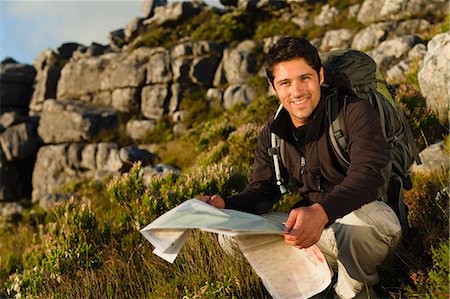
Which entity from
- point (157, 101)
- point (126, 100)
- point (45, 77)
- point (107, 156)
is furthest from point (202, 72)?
point (45, 77)

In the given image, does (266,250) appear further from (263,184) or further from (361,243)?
(263,184)

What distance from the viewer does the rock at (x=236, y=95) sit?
2262 cm

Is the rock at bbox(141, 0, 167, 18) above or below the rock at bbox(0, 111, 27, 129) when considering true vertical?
above

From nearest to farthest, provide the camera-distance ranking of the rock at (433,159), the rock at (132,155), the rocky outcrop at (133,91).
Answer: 1. the rock at (433,159)
2. the rock at (132,155)
3. the rocky outcrop at (133,91)

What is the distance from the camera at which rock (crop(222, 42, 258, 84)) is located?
2452 centimetres

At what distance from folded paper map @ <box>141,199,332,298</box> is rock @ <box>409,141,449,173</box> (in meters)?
3.36

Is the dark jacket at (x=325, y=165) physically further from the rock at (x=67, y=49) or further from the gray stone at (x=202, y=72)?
the rock at (x=67, y=49)

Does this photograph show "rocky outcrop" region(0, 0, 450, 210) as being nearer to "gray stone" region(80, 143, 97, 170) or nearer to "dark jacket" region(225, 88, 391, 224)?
"gray stone" region(80, 143, 97, 170)

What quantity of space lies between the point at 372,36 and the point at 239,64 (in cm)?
752

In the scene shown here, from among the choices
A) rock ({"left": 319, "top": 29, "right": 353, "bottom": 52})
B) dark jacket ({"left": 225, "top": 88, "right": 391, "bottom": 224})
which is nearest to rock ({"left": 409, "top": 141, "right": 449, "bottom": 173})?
dark jacket ({"left": 225, "top": 88, "right": 391, "bottom": 224})

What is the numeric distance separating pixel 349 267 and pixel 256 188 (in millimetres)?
1005

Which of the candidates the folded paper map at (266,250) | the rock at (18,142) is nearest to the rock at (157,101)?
the rock at (18,142)

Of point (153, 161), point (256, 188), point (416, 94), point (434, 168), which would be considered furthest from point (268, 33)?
point (256, 188)

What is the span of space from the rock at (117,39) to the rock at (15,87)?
7.10 m
